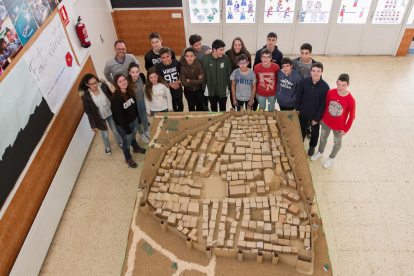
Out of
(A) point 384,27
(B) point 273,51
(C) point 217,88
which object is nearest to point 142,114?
(C) point 217,88

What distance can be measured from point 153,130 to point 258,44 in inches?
150

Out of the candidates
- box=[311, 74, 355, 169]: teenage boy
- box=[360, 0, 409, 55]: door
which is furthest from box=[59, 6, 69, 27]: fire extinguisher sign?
box=[360, 0, 409, 55]: door

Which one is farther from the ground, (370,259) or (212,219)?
(212,219)

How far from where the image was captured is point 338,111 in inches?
132

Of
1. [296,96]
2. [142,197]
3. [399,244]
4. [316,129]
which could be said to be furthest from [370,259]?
[142,197]

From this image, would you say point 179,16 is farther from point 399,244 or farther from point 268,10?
point 399,244

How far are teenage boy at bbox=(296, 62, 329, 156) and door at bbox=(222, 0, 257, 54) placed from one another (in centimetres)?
307

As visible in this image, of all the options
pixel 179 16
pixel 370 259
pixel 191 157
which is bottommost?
pixel 370 259

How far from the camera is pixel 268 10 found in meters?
5.91

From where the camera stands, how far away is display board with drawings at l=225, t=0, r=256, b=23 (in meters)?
5.86

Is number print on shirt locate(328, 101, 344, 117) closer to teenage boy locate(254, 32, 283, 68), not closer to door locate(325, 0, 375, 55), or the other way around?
teenage boy locate(254, 32, 283, 68)

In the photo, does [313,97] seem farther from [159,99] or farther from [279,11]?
[279,11]

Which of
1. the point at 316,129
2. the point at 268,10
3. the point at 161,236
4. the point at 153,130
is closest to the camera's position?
the point at 161,236

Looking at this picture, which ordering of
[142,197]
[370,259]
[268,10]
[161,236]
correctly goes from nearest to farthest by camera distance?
[161,236]
[142,197]
[370,259]
[268,10]
